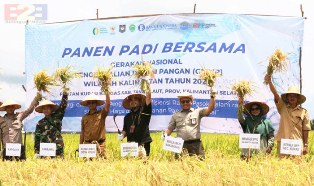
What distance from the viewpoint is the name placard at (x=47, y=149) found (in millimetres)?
7781

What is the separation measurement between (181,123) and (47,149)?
2070 millimetres

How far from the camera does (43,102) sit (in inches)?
336

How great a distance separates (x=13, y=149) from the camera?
27.1 ft

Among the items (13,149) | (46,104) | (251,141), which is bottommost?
(13,149)

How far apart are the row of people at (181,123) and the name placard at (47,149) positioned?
0.30 metres

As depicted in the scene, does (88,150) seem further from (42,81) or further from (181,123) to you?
(42,81)

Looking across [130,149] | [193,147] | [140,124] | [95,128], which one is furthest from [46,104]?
[193,147]

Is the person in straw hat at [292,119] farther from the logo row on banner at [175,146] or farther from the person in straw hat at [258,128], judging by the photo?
the logo row on banner at [175,146]

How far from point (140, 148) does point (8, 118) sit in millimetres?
2475

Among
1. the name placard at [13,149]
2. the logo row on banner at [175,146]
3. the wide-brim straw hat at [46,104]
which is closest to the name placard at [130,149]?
the logo row on banner at [175,146]

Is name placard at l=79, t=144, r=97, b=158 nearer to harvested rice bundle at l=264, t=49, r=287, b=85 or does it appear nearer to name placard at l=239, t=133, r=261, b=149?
name placard at l=239, t=133, r=261, b=149

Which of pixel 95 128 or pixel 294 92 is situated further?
pixel 95 128

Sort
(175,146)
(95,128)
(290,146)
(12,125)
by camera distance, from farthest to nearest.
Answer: (12,125)
(95,128)
(175,146)
(290,146)

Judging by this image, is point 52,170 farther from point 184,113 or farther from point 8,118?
point 8,118
